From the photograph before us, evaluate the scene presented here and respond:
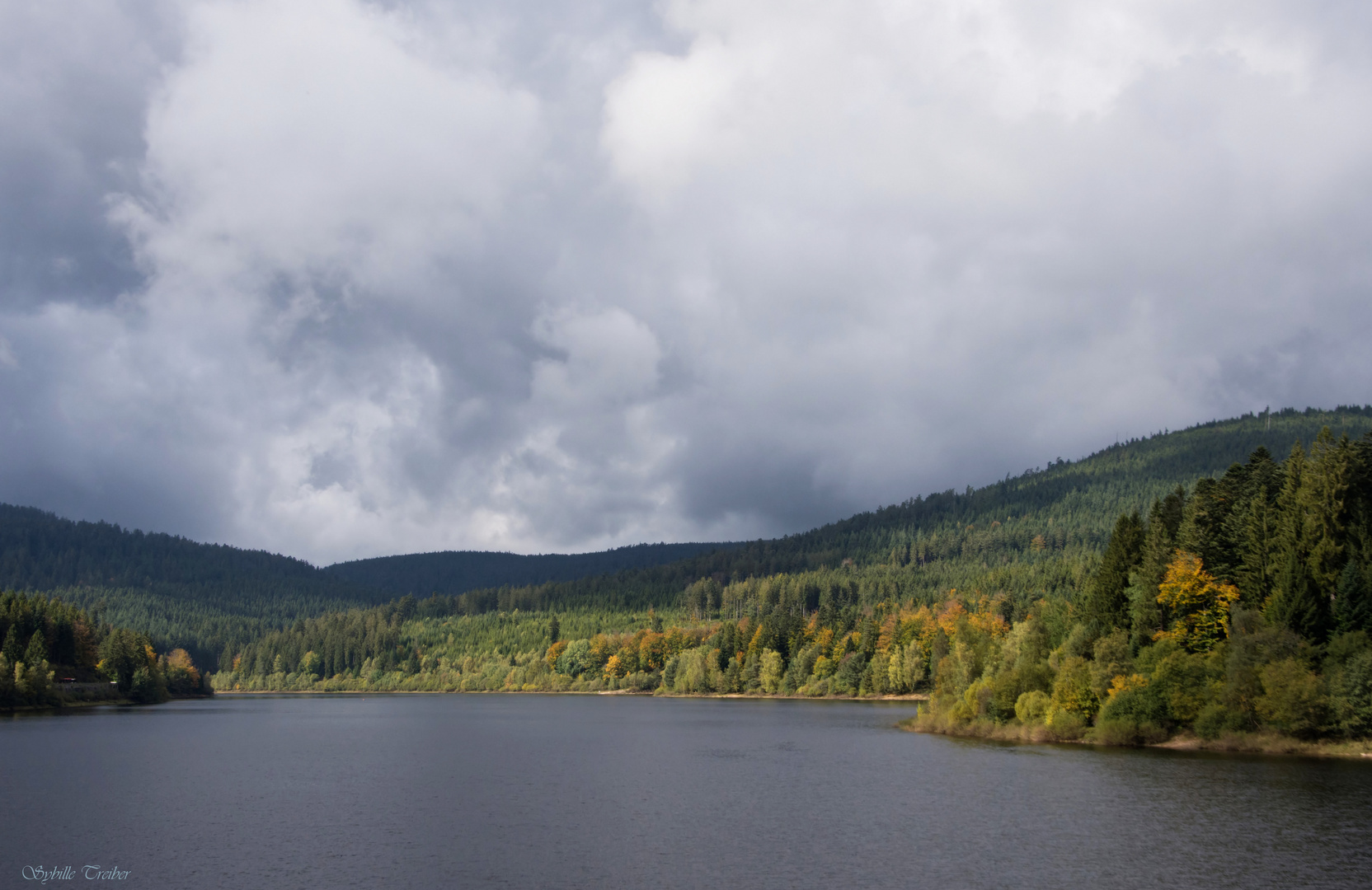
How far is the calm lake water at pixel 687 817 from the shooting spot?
48.0 metres

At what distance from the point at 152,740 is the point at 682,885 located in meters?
97.2

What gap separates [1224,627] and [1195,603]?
11.0 feet

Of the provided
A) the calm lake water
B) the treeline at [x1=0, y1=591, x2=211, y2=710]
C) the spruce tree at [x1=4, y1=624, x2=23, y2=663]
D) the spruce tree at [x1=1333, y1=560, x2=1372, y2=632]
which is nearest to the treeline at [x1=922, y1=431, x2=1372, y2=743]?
the spruce tree at [x1=1333, y1=560, x2=1372, y2=632]

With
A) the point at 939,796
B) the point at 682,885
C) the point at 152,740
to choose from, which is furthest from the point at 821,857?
the point at 152,740

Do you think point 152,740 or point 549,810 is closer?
point 549,810

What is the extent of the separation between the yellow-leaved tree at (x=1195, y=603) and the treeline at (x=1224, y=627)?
0.39 ft

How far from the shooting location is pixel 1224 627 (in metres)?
95.8

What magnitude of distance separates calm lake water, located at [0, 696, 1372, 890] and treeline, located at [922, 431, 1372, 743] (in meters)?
Answer: 4.87

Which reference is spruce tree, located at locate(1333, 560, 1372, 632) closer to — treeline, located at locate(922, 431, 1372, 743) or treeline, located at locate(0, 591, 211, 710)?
treeline, located at locate(922, 431, 1372, 743)

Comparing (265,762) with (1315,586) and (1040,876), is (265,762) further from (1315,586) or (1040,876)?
(1315,586)

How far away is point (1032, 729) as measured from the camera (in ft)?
335

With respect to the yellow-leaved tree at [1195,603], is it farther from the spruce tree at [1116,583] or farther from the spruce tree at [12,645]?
the spruce tree at [12,645]

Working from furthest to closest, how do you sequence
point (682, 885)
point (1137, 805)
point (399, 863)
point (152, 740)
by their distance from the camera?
point (152, 740), point (1137, 805), point (399, 863), point (682, 885)

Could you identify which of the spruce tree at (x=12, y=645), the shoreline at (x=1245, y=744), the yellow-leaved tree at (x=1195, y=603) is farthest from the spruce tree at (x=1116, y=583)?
the spruce tree at (x=12, y=645)
